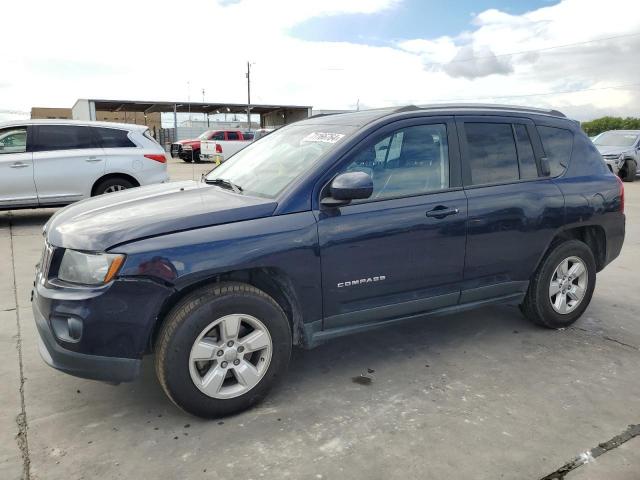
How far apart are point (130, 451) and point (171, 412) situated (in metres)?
0.40

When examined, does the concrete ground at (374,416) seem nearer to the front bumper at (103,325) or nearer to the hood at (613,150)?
the front bumper at (103,325)

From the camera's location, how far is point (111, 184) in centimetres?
887

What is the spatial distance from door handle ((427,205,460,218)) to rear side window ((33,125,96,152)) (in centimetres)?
711

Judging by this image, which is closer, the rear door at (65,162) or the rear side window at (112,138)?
the rear door at (65,162)

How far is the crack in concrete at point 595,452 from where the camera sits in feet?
8.27

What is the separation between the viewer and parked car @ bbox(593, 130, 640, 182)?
Result: 16.5 meters

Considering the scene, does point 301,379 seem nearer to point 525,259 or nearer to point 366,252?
point 366,252

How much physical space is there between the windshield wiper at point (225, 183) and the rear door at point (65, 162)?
18.1 ft

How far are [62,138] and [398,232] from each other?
729 centimetres

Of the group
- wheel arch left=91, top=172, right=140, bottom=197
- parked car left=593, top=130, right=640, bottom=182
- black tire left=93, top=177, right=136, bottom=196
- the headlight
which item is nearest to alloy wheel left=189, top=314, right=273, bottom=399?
the headlight

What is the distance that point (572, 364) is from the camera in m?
3.71

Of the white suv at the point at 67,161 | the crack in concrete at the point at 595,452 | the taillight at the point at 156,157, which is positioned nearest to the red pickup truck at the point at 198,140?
the taillight at the point at 156,157

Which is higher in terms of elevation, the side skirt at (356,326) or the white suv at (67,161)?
the white suv at (67,161)

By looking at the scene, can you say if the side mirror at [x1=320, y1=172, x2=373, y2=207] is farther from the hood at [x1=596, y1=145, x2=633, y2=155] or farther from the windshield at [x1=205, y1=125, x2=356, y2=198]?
the hood at [x1=596, y1=145, x2=633, y2=155]
